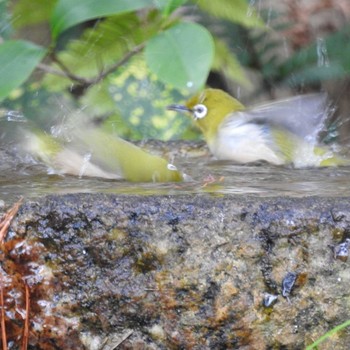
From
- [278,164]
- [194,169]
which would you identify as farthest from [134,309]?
[278,164]

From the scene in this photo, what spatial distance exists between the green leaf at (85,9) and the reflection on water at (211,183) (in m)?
0.52

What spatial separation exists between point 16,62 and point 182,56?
0.54 m

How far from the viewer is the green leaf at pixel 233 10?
226 inches

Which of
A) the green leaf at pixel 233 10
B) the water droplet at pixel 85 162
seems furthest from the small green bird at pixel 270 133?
the green leaf at pixel 233 10

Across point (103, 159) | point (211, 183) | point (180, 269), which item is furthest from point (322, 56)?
point (180, 269)

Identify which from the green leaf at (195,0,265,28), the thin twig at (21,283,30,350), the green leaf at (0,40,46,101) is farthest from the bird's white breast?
the thin twig at (21,283,30,350)

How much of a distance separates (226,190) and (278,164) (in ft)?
4.08

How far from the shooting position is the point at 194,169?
3771 millimetres

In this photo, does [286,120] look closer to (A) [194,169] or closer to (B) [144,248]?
(A) [194,169]

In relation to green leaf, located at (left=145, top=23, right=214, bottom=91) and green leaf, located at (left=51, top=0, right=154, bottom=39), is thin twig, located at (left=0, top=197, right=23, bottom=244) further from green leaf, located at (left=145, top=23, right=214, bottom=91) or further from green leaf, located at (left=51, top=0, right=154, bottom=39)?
green leaf, located at (left=51, top=0, right=154, bottom=39)

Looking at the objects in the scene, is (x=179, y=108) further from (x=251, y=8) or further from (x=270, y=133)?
(x=251, y=8)

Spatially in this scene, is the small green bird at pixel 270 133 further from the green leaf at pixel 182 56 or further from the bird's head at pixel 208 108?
the green leaf at pixel 182 56

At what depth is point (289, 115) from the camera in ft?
13.7

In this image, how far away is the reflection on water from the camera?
2.76 metres
